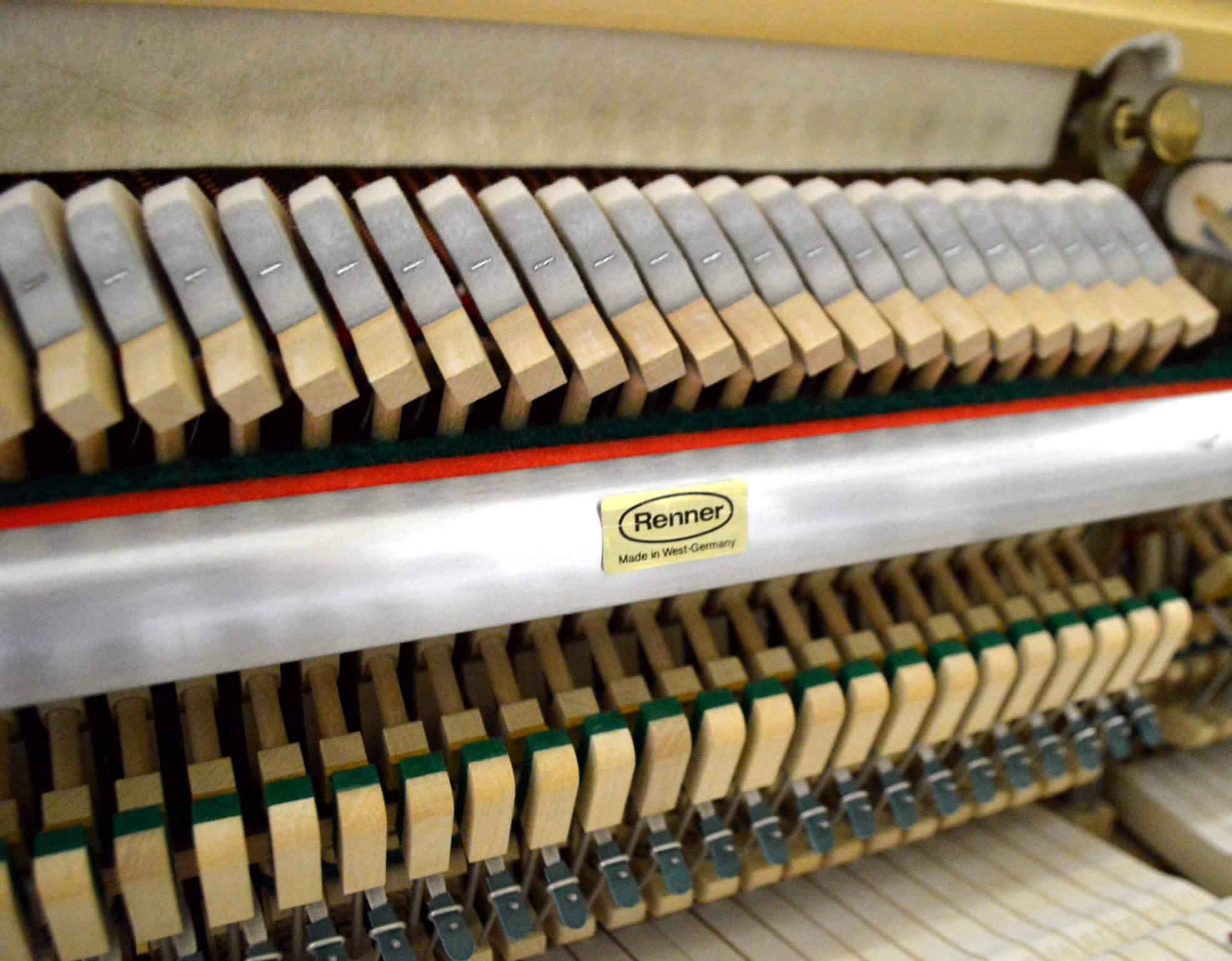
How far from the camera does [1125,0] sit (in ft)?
5.50

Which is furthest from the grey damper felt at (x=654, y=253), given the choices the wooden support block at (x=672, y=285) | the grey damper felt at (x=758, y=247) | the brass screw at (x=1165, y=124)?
the brass screw at (x=1165, y=124)

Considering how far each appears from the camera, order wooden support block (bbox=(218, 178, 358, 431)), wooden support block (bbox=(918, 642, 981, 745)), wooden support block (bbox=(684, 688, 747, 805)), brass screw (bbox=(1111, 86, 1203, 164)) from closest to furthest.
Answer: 1. wooden support block (bbox=(218, 178, 358, 431))
2. wooden support block (bbox=(684, 688, 747, 805))
3. wooden support block (bbox=(918, 642, 981, 745))
4. brass screw (bbox=(1111, 86, 1203, 164))

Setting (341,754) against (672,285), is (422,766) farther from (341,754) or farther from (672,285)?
(672,285)

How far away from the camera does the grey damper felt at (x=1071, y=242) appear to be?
5.20 ft

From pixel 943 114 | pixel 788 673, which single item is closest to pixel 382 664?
pixel 788 673

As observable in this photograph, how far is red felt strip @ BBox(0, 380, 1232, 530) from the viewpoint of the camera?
1015mm

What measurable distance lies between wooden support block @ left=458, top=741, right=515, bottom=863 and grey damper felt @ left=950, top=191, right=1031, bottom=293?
988mm

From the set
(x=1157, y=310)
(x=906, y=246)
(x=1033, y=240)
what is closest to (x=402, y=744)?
(x=906, y=246)

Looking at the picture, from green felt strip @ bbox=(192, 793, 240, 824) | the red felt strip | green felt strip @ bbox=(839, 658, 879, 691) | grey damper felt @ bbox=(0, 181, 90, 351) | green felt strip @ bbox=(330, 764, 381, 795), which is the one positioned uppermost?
grey damper felt @ bbox=(0, 181, 90, 351)

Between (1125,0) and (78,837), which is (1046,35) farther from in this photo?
(78,837)

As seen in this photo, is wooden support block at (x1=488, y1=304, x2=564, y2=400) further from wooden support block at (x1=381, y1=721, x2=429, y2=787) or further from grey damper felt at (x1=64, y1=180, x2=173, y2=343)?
wooden support block at (x1=381, y1=721, x2=429, y2=787)

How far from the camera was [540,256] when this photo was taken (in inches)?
47.0

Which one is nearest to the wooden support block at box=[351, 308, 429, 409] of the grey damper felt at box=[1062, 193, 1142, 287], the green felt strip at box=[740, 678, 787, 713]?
the green felt strip at box=[740, 678, 787, 713]

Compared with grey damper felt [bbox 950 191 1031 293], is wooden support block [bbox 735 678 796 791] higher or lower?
lower
